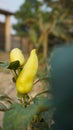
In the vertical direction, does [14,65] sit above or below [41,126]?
above

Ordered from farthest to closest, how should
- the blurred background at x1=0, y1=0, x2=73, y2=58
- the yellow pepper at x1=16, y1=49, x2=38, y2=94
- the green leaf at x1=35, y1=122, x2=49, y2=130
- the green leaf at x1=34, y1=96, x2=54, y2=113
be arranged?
the blurred background at x1=0, y1=0, x2=73, y2=58 < the green leaf at x1=35, y1=122, x2=49, y2=130 < the yellow pepper at x1=16, y1=49, x2=38, y2=94 < the green leaf at x1=34, y1=96, x2=54, y2=113

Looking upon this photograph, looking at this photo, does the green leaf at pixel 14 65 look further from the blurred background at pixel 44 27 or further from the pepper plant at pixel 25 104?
the blurred background at pixel 44 27

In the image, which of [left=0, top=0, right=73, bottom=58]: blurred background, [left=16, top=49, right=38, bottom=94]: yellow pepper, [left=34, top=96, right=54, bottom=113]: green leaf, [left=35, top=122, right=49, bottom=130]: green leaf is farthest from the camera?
[left=0, top=0, right=73, bottom=58]: blurred background

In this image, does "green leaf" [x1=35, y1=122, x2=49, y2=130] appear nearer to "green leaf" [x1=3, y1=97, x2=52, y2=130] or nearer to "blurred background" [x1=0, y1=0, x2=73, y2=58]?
"green leaf" [x1=3, y1=97, x2=52, y2=130]

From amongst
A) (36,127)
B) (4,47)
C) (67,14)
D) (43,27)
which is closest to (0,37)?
(4,47)

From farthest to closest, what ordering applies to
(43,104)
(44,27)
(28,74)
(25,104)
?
(44,27) → (25,104) → (28,74) → (43,104)

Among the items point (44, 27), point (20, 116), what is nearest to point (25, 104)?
point (20, 116)

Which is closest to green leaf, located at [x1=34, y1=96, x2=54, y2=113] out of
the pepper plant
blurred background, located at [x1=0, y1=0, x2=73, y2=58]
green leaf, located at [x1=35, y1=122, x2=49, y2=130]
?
the pepper plant

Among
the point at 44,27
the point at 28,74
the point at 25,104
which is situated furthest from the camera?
the point at 44,27

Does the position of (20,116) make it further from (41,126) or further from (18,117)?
(41,126)
